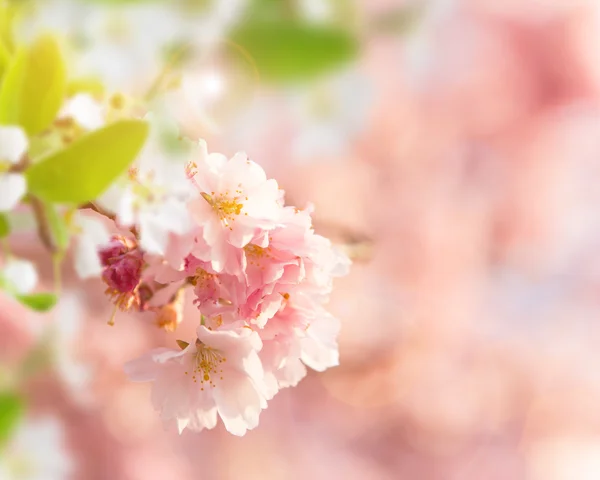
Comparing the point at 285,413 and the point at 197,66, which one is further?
the point at 285,413

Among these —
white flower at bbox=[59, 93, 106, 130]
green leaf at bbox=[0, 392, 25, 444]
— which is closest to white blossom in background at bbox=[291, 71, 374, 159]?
white flower at bbox=[59, 93, 106, 130]

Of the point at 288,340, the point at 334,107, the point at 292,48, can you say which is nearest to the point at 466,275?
the point at 334,107

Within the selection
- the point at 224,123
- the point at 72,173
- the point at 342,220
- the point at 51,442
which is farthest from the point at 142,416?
the point at 72,173

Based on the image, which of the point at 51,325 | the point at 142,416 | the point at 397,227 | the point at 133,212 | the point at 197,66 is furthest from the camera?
the point at 397,227

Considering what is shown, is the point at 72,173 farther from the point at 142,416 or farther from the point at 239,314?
the point at 142,416

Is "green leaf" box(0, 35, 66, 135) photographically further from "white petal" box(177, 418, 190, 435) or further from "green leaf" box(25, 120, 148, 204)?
"white petal" box(177, 418, 190, 435)

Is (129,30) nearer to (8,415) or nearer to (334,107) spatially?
(334,107)
